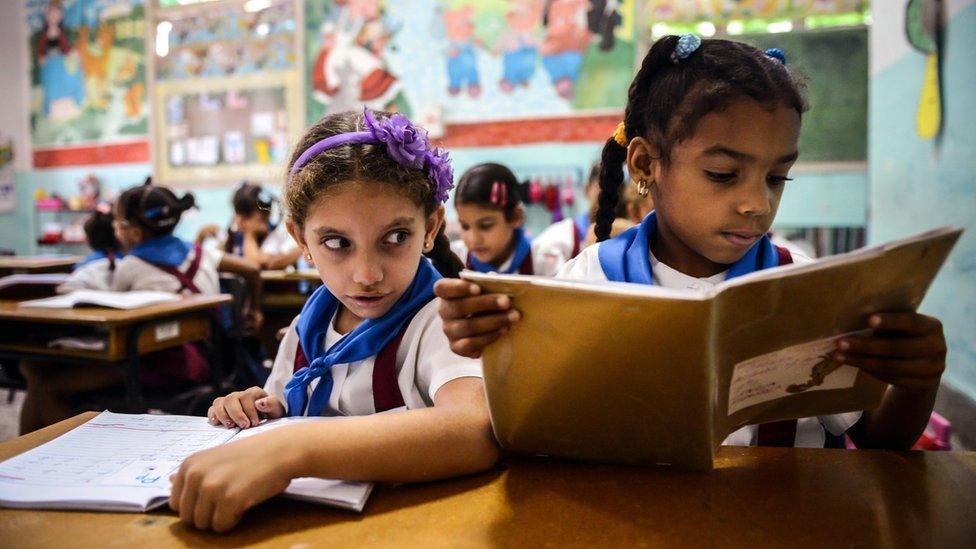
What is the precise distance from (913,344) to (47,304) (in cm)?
252

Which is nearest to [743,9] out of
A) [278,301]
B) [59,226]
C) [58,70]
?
[278,301]

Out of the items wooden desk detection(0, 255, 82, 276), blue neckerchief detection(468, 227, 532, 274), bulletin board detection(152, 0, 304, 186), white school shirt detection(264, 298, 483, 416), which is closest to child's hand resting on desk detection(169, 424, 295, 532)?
white school shirt detection(264, 298, 483, 416)

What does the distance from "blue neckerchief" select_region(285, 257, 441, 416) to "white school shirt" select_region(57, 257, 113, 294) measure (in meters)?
2.10

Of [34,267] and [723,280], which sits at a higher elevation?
[723,280]

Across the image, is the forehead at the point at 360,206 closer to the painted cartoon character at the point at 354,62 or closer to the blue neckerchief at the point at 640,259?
the blue neckerchief at the point at 640,259

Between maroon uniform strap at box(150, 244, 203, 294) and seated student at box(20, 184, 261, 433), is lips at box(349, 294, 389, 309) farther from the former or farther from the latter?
maroon uniform strap at box(150, 244, 203, 294)

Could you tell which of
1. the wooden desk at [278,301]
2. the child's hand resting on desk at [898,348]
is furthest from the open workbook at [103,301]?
the child's hand resting on desk at [898,348]

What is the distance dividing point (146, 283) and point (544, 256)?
177cm

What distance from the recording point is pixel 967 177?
2.21 metres

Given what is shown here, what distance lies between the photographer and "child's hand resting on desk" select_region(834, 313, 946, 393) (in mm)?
623

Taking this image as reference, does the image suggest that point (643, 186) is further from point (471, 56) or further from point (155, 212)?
point (471, 56)

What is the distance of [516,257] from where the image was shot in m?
2.74

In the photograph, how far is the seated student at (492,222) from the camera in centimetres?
267

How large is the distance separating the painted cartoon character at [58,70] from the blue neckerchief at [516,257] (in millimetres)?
5786
